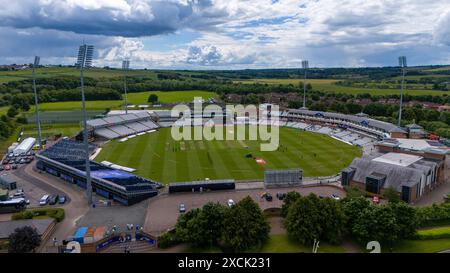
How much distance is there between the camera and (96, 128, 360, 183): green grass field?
49750 mm

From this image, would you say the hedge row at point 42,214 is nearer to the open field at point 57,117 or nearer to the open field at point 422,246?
the open field at point 422,246

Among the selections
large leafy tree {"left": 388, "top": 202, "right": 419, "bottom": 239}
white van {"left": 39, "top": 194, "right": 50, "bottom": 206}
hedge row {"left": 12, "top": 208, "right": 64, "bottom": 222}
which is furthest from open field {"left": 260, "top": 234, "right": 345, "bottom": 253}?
white van {"left": 39, "top": 194, "right": 50, "bottom": 206}

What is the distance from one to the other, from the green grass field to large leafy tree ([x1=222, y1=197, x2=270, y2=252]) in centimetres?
1869

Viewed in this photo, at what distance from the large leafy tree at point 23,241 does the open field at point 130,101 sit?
275 feet

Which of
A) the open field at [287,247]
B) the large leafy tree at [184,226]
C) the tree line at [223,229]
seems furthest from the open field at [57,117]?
the open field at [287,247]

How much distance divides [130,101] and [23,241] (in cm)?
10500

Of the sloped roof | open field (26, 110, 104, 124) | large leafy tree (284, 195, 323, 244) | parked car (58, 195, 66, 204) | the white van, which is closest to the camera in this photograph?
large leafy tree (284, 195, 323, 244)

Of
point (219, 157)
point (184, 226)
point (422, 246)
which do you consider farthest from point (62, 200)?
point (422, 246)

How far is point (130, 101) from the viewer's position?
127500mm

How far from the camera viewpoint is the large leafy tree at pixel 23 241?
86.8 ft

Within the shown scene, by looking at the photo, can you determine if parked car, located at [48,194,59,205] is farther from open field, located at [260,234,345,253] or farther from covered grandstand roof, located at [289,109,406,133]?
covered grandstand roof, located at [289,109,406,133]

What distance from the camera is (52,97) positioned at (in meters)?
116
